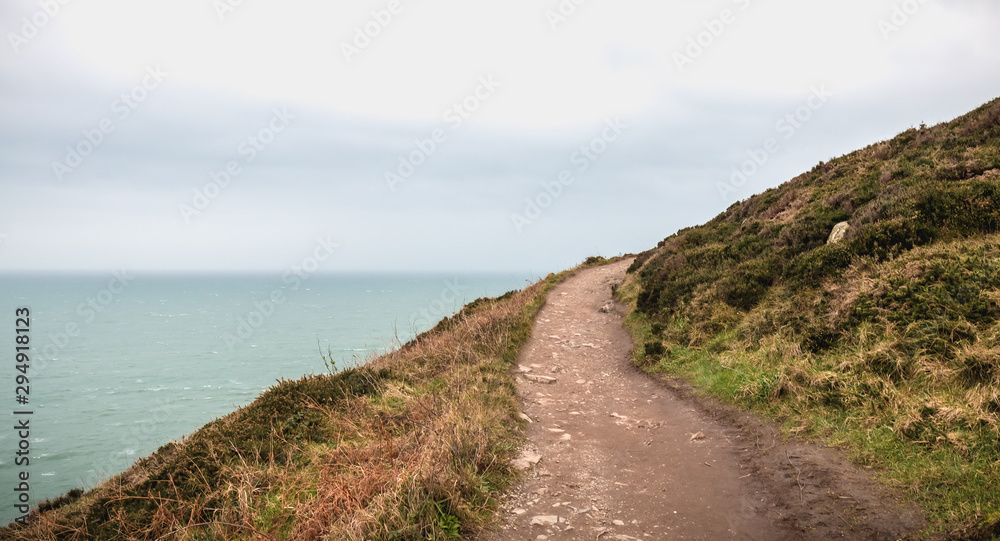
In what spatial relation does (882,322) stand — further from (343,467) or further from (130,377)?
(130,377)

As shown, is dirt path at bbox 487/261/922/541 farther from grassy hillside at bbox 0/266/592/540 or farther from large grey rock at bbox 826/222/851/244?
large grey rock at bbox 826/222/851/244

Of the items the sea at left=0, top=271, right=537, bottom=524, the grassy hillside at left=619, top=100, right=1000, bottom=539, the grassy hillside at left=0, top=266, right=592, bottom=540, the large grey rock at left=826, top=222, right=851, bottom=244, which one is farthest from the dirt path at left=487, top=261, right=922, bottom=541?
the large grey rock at left=826, top=222, right=851, bottom=244

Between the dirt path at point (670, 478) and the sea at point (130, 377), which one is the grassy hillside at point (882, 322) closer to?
the dirt path at point (670, 478)

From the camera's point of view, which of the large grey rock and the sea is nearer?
the large grey rock

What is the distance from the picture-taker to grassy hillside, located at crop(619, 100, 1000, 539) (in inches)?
232

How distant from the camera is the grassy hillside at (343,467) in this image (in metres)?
5.25

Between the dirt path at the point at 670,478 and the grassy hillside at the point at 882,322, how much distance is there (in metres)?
0.55

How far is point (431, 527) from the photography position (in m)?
5.02

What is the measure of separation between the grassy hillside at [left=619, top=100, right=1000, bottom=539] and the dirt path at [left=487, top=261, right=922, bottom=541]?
554mm

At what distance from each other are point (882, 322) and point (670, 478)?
5386 millimetres

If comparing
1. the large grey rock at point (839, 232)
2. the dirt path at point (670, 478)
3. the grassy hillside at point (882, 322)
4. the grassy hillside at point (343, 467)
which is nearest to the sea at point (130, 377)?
the grassy hillside at point (343, 467)

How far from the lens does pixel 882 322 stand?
8.66 meters

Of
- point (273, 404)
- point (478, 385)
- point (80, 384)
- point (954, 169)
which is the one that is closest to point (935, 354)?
point (478, 385)

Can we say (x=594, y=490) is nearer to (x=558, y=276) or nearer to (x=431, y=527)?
(x=431, y=527)
